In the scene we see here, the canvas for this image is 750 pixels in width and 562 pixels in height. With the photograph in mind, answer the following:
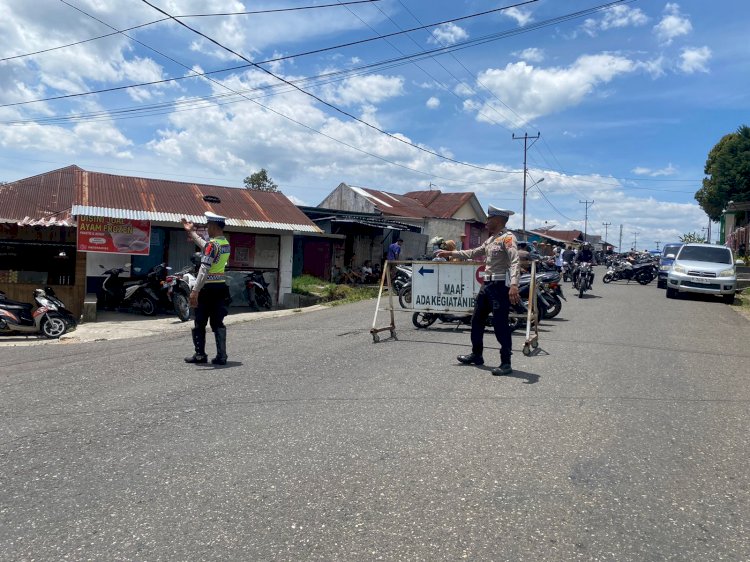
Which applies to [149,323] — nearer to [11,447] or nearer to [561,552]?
[11,447]

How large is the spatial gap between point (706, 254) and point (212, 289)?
1590 centimetres

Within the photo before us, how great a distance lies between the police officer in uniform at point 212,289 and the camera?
734 centimetres

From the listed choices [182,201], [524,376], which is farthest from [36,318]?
[524,376]

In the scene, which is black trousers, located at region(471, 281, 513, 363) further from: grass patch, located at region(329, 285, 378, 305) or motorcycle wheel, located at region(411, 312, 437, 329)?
grass patch, located at region(329, 285, 378, 305)

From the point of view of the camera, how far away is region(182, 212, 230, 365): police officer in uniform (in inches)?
289

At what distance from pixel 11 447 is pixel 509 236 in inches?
201

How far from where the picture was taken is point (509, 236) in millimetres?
7023

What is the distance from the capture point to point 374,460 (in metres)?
4.19

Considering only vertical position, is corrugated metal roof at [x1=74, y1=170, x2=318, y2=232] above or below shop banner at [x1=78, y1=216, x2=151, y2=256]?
above

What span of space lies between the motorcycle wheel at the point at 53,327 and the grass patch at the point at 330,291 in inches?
274

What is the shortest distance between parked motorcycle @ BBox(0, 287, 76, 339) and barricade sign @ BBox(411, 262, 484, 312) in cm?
699

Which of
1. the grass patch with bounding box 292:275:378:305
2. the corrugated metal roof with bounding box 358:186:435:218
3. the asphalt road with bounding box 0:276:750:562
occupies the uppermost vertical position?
the corrugated metal roof with bounding box 358:186:435:218

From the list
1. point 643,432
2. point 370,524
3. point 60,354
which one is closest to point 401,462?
point 370,524

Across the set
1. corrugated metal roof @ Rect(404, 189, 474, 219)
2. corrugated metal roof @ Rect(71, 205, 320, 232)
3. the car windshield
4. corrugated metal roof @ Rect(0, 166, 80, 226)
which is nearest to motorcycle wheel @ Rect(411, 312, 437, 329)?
corrugated metal roof @ Rect(71, 205, 320, 232)
